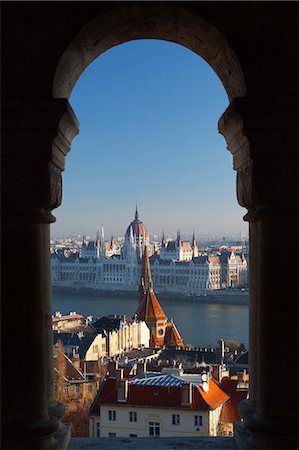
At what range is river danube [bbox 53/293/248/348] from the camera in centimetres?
2723

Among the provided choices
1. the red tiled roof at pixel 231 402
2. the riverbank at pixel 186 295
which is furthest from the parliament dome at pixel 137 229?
the red tiled roof at pixel 231 402

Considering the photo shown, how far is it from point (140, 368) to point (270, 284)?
1182 cm

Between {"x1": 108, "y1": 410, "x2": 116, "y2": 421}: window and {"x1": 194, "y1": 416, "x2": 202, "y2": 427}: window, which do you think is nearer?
{"x1": 108, "y1": 410, "x2": 116, "y2": 421}: window

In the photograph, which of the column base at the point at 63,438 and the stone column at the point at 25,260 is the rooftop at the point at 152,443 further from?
the stone column at the point at 25,260

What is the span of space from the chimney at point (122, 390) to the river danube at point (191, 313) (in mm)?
16052

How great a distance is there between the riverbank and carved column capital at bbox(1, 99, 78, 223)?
40.8m

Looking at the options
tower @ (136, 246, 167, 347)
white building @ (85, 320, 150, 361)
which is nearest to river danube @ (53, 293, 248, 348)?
tower @ (136, 246, 167, 347)

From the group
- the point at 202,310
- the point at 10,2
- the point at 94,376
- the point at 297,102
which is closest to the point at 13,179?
the point at 10,2

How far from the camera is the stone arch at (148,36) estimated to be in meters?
1.46

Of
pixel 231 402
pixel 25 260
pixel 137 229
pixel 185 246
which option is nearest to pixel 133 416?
pixel 231 402

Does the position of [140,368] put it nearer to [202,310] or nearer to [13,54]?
[13,54]

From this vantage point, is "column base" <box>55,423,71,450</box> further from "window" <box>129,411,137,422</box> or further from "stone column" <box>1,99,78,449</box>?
"window" <box>129,411,137,422</box>

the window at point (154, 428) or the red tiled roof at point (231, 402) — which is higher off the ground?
the red tiled roof at point (231, 402)

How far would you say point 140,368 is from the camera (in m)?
12.9
